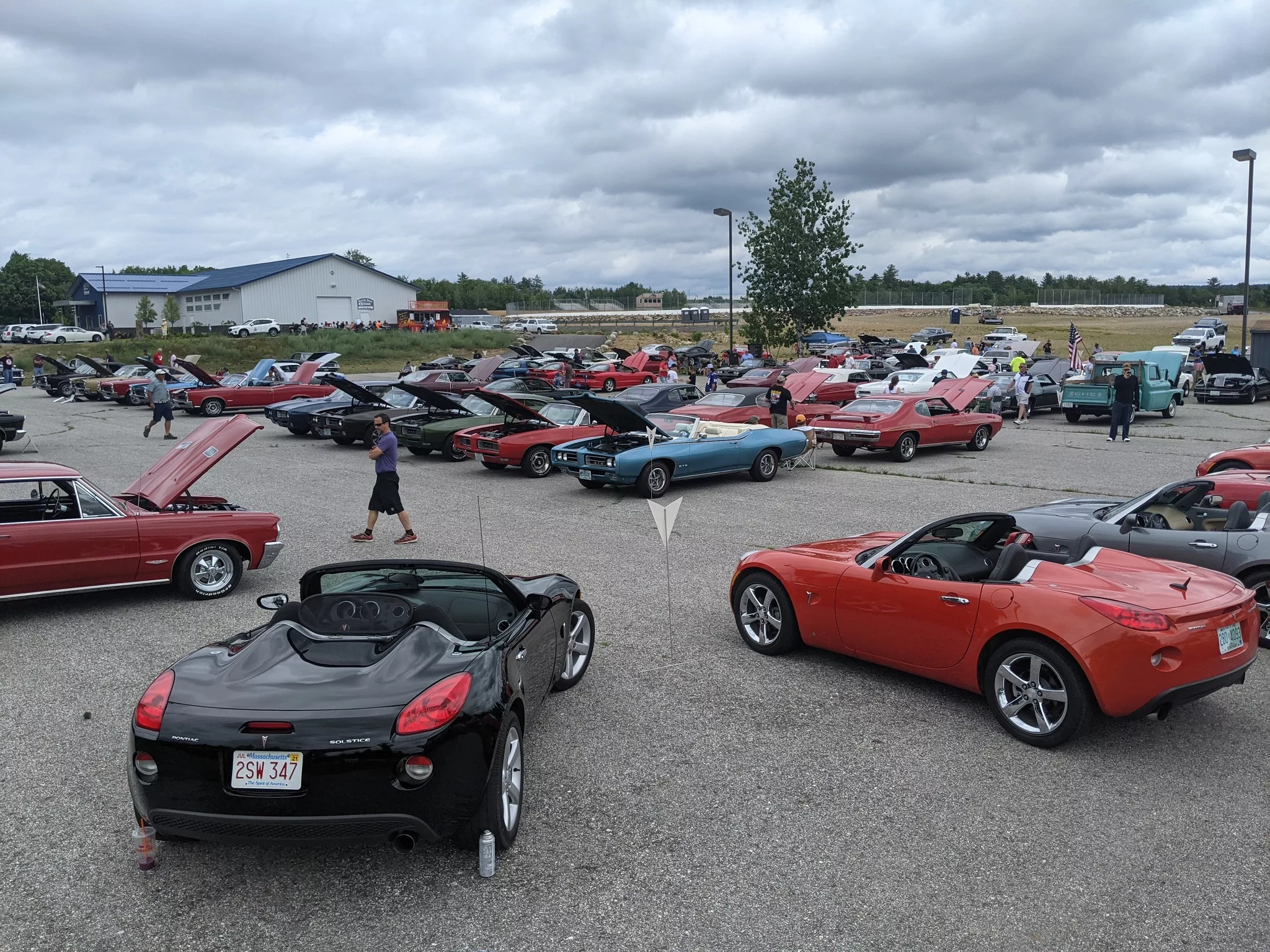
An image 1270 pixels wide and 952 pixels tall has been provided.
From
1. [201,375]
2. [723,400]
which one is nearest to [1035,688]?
[723,400]

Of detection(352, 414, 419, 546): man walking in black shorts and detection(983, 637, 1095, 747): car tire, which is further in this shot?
detection(352, 414, 419, 546): man walking in black shorts

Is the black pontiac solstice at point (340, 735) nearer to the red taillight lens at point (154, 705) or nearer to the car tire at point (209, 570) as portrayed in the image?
the red taillight lens at point (154, 705)

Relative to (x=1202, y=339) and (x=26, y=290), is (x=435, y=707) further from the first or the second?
(x=26, y=290)

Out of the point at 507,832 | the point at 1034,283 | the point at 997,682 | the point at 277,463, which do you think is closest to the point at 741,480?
the point at 277,463

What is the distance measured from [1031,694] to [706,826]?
2.17 metres

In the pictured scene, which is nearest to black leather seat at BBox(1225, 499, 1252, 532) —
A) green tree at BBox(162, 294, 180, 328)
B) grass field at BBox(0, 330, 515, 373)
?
grass field at BBox(0, 330, 515, 373)

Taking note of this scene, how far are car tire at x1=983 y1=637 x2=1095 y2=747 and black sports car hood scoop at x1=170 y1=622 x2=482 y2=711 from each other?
314cm

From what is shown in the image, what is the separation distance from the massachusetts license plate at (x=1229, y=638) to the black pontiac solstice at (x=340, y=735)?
3.86 m

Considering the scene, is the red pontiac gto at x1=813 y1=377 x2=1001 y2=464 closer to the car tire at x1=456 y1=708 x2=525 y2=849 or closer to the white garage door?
the car tire at x1=456 y1=708 x2=525 y2=849

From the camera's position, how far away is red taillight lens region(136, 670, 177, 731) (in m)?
4.15

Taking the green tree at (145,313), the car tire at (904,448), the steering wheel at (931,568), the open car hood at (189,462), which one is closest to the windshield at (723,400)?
the car tire at (904,448)

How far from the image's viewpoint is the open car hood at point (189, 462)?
29.6 feet

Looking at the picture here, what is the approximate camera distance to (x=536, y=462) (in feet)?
56.9

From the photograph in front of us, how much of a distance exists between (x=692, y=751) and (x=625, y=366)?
31125 mm
